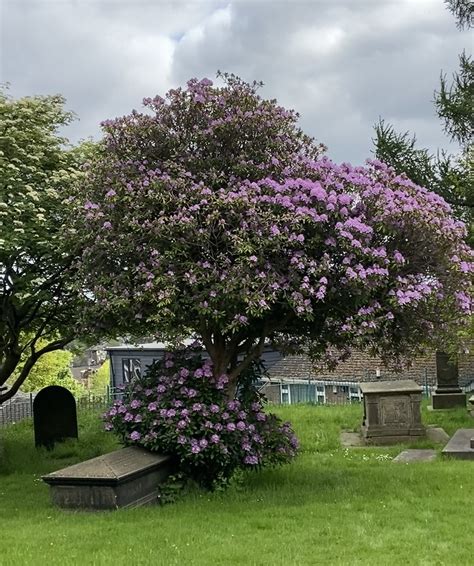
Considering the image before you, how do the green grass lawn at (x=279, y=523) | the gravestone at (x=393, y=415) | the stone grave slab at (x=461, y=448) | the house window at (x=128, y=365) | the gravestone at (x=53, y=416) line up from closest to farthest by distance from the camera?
1. the green grass lawn at (x=279, y=523)
2. the stone grave slab at (x=461, y=448)
3. the gravestone at (x=53, y=416)
4. the gravestone at (x=393, y=415)
5. the house window at (x=128, y=365)

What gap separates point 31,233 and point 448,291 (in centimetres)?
634

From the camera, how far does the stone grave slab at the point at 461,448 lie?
41.1 feet

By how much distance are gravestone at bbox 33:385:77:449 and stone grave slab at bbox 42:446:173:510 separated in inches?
283

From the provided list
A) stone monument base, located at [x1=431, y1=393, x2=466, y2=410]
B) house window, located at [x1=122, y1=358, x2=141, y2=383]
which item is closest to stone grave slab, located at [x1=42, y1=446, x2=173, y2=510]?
stone monument base, located at [x1=431, y1=393, x2=466, y2=410]

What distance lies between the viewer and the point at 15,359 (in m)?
14.2

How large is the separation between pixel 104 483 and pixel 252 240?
3384mm

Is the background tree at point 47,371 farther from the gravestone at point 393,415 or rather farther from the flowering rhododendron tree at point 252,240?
the flowering rhododendron tree at point 252,240

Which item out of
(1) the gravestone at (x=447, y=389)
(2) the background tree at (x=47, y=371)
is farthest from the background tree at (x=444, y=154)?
(2) the background tree at (x=47, y=371)

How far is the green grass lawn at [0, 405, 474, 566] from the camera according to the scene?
647cm

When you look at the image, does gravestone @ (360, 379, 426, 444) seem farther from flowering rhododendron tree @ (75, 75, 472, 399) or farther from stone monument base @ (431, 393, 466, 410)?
flowering rhododendron tree @ (75, 75, 472, 399)

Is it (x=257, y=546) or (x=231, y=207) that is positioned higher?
(x=231, y=207)

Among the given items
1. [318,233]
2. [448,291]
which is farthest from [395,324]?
[318,233]

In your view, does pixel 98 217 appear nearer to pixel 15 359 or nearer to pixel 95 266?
pixel 95 266

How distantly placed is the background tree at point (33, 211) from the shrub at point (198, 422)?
1.83m
